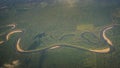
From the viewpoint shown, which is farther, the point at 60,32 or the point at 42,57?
the point at 60,32

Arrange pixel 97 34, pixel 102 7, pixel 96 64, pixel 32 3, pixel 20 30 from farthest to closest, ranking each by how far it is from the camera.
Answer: pixel 32 3
pixel 102 7
pixel 20 30
pixel 97 34
pixel 96 64

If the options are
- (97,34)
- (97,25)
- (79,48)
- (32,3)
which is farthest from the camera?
(32,3)

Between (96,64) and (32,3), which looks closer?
(96,64)

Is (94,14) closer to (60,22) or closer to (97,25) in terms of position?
(97,25)

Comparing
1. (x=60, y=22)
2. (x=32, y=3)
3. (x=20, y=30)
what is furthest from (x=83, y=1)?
(x=20, y=30)

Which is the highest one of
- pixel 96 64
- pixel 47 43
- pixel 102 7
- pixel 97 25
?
pixel 102 7

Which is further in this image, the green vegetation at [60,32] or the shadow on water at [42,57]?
the shadow on water at [42,57]

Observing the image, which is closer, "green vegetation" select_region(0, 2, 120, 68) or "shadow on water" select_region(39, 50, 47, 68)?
"green vegetation" select_region(0, 2, 120, 68)

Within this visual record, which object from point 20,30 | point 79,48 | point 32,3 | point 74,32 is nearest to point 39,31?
point 20,30

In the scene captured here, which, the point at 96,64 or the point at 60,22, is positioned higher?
the point at 60,22

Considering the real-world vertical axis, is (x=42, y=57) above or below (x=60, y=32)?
below

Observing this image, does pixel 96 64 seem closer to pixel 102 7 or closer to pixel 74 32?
pixel 74 32
